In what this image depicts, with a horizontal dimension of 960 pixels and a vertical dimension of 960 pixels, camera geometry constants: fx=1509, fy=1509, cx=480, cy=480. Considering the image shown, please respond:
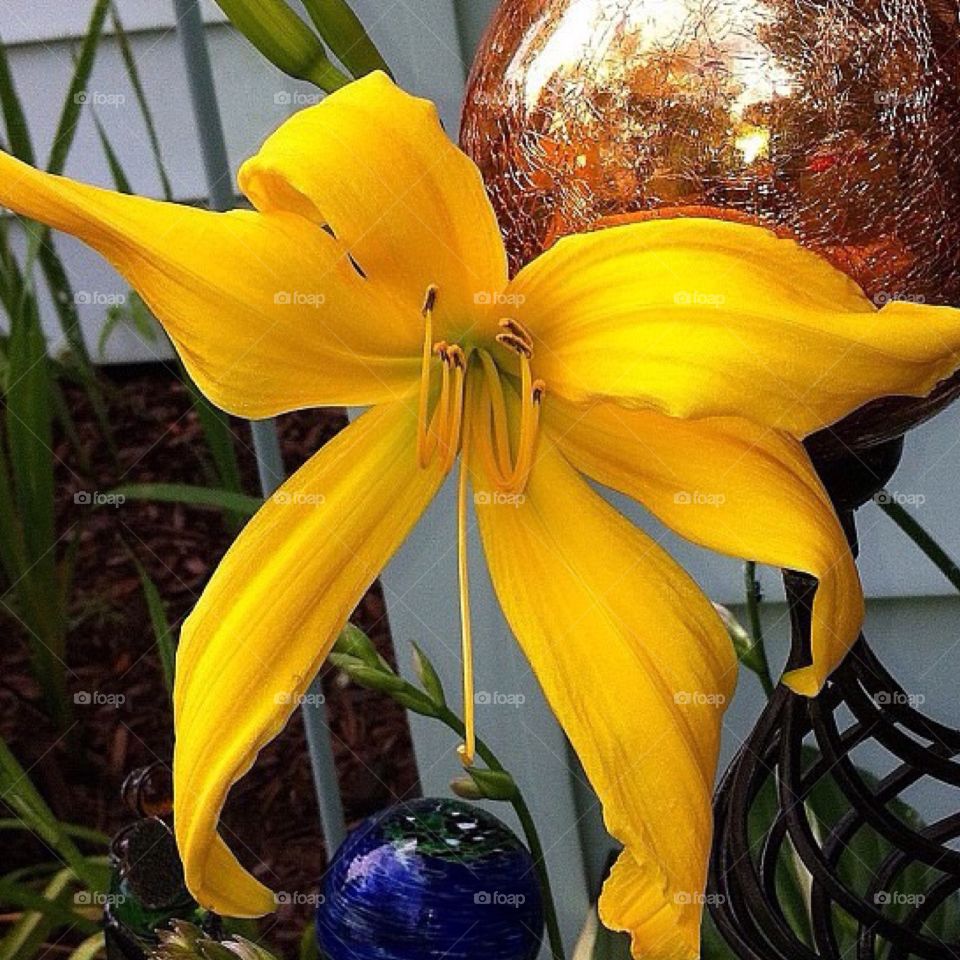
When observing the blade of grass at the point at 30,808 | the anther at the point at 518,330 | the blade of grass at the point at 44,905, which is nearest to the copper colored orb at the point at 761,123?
the anther at the point at 518,330

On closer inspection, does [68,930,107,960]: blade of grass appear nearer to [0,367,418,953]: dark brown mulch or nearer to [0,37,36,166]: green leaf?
[0,367,418,953]: dark brown mulch

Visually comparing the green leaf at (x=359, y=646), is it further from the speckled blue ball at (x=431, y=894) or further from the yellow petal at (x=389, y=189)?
the yellow petal at (x=389, y=189)

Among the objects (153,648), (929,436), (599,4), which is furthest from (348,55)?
(153,648)

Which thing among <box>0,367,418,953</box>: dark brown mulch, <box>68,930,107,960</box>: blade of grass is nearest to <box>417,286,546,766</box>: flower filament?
<box>68,930,107,960</box>: blade of grass

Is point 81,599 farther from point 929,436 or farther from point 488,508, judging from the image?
point 488,508

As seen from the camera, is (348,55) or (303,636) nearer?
(303,636)
